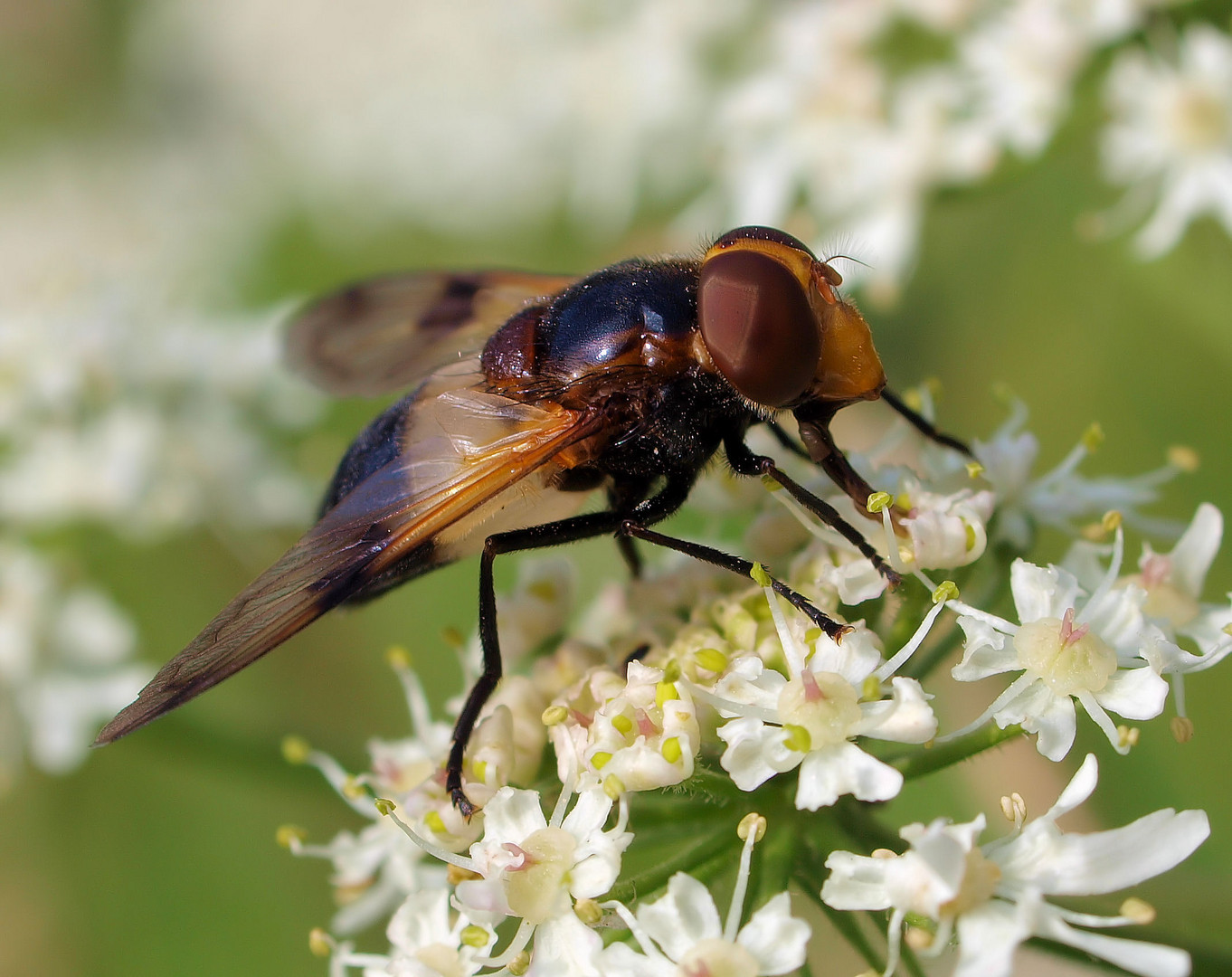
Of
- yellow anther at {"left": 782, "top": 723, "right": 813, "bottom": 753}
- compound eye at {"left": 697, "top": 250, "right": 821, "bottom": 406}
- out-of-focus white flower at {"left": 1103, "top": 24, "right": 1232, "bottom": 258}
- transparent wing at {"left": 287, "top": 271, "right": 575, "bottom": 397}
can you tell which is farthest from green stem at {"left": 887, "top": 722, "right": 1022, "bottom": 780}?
out-of-focus white flower at {"left": 1103, "top": 24, "right": 1232, "bottom": 258}

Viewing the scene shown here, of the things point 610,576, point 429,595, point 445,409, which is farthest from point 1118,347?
point 445,409

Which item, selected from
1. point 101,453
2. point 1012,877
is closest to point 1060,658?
point 1012,877

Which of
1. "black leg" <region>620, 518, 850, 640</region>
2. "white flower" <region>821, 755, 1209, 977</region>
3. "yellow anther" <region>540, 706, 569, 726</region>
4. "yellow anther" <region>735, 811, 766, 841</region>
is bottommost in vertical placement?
"white flower" <region>821, 755, 1209, 977</region>

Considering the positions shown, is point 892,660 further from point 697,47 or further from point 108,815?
point 108,815

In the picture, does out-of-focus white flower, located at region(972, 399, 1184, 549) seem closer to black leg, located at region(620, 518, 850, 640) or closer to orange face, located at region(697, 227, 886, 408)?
orange face, located at region(697, 227, 886, 408)

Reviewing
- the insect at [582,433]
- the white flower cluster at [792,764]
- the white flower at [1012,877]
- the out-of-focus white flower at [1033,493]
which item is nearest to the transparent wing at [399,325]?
the insect at [582,433]

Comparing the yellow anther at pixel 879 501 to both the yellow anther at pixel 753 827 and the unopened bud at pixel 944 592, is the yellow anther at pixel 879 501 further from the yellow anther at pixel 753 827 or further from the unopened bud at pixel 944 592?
the yellow anther at pixel 753 827
